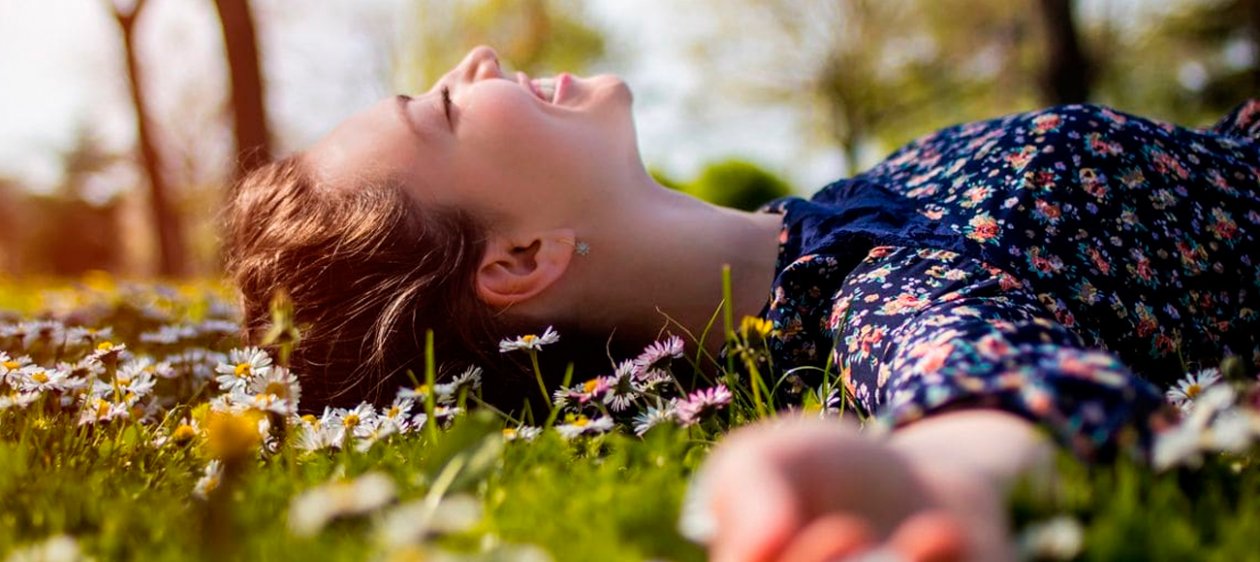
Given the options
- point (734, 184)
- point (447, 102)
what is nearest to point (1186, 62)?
point (734, 184)

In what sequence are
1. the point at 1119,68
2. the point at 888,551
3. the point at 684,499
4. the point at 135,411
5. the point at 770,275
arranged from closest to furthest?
the point at 888,551, the point at 684,499, the point at 135,411, the point at 770,275, the point at 1119,68

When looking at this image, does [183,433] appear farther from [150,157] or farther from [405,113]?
[150,157]

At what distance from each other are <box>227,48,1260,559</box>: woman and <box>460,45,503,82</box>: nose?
0.04ft

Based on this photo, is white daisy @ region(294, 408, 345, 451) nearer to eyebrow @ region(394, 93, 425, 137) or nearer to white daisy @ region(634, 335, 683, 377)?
white daisy @ region(634, 335, 683, 377)

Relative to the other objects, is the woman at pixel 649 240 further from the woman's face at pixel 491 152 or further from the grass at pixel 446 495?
the grass at pixel 446 495

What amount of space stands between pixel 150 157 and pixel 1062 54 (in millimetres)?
10976

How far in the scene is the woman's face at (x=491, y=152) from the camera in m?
2.30

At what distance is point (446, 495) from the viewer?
1.21 m

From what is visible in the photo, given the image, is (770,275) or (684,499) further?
(770,275)

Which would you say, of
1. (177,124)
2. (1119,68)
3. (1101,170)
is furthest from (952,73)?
(1101,170)

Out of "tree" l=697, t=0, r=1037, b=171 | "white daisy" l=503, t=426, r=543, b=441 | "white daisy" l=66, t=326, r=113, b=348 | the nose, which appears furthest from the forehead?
A: "tree" l=697, t=0, r=1037, b=171

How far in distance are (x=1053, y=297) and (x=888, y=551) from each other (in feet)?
4.76

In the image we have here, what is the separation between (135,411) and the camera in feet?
7.00

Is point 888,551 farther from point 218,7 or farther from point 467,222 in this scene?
point 218,7
